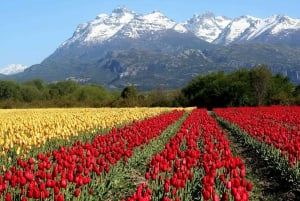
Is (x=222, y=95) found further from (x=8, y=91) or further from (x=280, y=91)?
(x=8, y=91)

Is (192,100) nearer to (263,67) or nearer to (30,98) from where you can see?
(263,67)

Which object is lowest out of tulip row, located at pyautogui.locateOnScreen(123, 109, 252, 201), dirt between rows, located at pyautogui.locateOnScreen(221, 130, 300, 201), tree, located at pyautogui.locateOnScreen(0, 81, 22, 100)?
dirt between rows, located at pyautogui.locateOnScreen(221, 130, 300, 201)

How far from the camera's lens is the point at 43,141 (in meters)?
17.1

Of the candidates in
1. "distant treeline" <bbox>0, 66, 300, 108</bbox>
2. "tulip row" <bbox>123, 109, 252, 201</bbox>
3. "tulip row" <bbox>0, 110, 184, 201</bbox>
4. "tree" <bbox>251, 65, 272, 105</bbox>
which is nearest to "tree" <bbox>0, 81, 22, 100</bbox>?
"distant treeline" <bbox>0, 66, 300, 108</bbox>

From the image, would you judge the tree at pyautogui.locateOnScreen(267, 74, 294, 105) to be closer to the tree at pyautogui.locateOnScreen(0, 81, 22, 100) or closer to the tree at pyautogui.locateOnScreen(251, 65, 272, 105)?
the tree at pyautogui.locateOnScreen(251, 65, 272, 105)

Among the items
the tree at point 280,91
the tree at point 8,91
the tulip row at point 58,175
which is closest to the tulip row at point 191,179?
the tulip row at point 58,175

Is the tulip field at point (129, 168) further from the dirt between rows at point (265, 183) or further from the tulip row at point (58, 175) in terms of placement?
the dirt between rows at point (265, 183)

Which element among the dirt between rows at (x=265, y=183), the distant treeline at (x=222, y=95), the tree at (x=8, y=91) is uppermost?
the tree at (x=8, y=91)

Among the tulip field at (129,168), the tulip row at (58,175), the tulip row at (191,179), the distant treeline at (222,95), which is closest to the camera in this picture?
the tulip row at (58,175)

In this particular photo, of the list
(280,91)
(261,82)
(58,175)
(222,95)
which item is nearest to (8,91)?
(222,95)

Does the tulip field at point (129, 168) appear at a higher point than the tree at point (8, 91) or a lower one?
lower

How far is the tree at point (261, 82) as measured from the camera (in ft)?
295

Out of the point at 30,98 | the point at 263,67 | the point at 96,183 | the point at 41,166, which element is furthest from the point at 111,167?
the point at 30,98

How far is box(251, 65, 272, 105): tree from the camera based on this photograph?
90.0 metres
